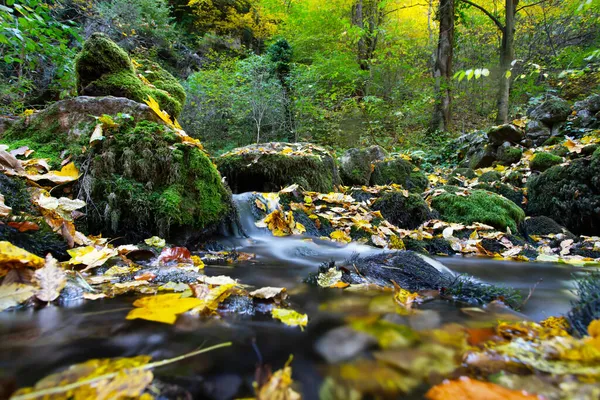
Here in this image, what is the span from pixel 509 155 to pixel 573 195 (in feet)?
9.91

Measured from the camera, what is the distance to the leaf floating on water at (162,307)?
3.65 ft

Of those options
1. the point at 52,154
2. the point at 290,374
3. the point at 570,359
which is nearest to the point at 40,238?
the point at 52,154

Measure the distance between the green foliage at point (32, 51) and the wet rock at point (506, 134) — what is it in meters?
9.49

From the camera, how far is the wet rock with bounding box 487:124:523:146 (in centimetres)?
801

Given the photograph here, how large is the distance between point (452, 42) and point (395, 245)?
1063 centimetres

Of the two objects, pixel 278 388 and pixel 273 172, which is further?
pixel 273 172

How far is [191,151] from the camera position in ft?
10.3

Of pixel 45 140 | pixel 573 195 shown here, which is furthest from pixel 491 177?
pixel 45 140

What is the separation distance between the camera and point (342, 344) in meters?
1.02

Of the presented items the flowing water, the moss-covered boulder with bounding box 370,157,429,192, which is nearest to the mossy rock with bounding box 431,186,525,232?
the moss-covered boulder with bounding box 370,157,429,192

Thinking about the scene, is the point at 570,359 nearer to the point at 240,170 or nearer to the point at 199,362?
the point at 199,362

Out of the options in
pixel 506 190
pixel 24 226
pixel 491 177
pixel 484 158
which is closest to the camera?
pixel 24 226

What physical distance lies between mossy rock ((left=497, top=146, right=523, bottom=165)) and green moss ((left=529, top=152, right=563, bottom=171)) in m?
1.15

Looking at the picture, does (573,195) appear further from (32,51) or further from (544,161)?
(32,51)
